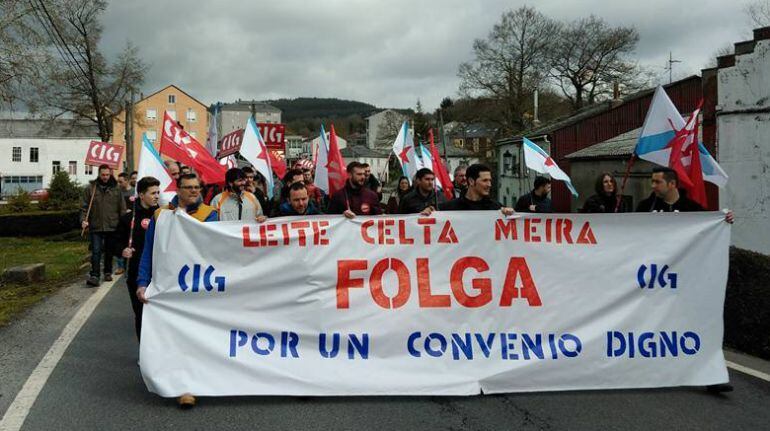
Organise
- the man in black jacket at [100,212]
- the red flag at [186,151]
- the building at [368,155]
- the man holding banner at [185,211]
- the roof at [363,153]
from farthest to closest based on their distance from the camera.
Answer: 1. the building at [368,155]
2. the roof at [363,153]
3. the man in black jacket at [100,212]
4. the red flag at [186,151]
5. the man holding banner at [185,211]

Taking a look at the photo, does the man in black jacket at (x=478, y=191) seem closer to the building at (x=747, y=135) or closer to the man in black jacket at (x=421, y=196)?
the man in black jacket at (x=421, y=196)

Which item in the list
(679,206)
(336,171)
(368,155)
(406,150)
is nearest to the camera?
(679,206)

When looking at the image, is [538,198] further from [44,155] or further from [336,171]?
[44,155]

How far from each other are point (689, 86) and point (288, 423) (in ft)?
84.9

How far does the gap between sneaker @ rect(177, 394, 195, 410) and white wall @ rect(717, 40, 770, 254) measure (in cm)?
1273

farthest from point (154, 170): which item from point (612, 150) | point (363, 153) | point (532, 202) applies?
point (363, 153)

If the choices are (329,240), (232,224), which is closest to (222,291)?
(232,224)

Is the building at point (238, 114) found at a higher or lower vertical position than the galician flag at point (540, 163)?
higher

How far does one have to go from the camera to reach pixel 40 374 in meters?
5.50

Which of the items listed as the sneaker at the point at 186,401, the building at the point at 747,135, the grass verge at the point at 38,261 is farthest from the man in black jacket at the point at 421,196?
the building at the point at 747,135

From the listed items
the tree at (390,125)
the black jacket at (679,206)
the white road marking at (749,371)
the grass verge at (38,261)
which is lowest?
Result: the white road marking at (749,371)

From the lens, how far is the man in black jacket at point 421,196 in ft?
25.7

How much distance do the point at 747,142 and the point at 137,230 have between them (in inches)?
506

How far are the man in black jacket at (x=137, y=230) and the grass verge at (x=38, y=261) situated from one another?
2.57 metres
